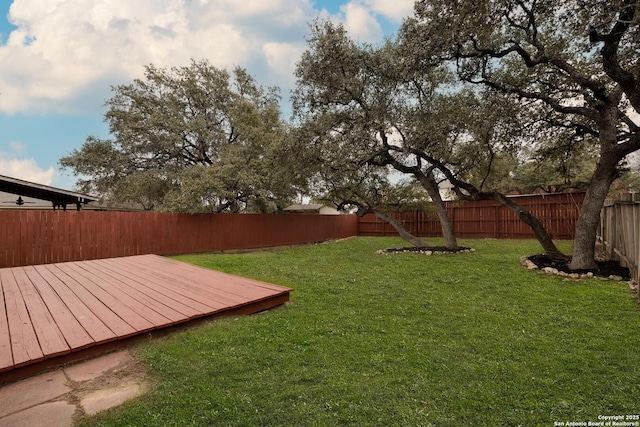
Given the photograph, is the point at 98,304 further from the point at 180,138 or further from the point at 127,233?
the point at 180,138

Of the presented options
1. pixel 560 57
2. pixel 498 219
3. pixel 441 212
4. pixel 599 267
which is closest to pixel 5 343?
pixel 599 267

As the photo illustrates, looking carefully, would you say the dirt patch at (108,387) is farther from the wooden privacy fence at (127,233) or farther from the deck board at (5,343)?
the wooden privacy fence at (127,233)

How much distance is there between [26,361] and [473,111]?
7.16 meters

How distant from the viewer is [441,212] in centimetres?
950

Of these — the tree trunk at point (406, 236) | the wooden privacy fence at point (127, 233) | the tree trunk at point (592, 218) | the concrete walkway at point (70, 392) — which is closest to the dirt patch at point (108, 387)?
the concrete walkway at point (70, 392)

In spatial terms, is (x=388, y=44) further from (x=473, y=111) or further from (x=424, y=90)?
(x=473, y=111)

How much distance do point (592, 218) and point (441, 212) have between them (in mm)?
4153

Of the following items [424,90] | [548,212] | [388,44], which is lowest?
[548,212]

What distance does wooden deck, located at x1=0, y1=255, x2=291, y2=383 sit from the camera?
7.87ft

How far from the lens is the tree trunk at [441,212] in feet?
30.6

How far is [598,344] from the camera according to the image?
261 cm

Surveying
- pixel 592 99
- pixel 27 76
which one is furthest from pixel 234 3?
pixel 592 99

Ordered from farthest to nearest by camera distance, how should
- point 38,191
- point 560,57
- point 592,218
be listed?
1. point 38,191
2. point 560,57
3. point 592,218

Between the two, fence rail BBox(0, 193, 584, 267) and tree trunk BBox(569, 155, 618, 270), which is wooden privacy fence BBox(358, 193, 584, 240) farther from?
tree trunk BBox(569, 155, 618, 270)
